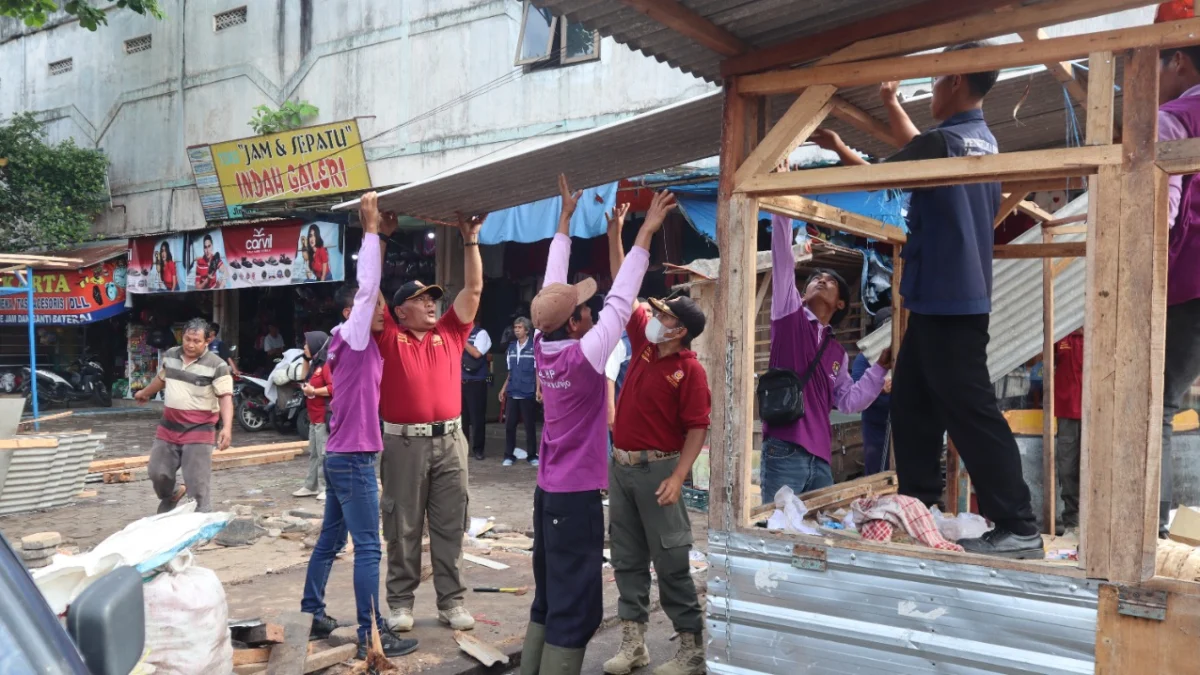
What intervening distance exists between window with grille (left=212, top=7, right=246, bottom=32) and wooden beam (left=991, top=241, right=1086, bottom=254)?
54.4ft

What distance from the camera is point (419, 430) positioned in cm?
493

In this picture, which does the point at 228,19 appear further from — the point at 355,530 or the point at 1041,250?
the point at 1041,250

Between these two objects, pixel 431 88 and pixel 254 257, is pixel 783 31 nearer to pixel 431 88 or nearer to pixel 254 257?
pixel 431 88

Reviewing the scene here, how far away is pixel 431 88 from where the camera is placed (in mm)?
13859

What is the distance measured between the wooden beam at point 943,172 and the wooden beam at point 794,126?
6 centimetres

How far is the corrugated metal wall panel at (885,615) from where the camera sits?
2496 millimetres

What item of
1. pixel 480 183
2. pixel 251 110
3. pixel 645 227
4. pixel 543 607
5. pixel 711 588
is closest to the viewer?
pixel 711 588

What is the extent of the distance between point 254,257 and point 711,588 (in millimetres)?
13892

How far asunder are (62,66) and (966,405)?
23.6 meters

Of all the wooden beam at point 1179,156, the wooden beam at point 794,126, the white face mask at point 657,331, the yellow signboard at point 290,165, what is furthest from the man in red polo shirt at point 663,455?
the yellow signboard at point 290,165

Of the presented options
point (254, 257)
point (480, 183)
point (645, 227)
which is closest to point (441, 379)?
point (480, 183)

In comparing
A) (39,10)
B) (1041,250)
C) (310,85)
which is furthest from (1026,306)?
(310,85)

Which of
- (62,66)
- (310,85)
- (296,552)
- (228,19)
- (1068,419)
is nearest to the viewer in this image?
(1068,419)

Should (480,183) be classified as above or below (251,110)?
below
